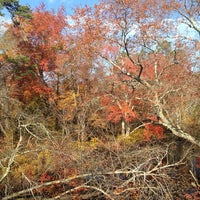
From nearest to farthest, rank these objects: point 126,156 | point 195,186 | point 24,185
Result: point 126,156
point 24,185
point 195,186

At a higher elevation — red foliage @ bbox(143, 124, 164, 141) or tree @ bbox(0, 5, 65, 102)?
tree @ bbox(0, 5, 65, 102)

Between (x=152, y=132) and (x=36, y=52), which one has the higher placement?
(x=36, y=52)

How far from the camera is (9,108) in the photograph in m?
17.1

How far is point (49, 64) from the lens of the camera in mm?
23672

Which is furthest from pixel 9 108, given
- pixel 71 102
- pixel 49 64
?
pixel 49 64

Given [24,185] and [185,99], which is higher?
[185,99]

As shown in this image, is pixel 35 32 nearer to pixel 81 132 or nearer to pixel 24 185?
pixel 81 132

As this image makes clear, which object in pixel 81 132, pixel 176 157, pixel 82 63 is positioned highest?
pixel 82 63

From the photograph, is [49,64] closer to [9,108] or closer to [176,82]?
[9,108]

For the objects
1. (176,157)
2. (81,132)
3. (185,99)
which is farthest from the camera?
(176,157)

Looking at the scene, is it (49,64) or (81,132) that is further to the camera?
(49,64)

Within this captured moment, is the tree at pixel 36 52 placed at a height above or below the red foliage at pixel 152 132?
above

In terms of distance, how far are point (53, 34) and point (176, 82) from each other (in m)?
11.3

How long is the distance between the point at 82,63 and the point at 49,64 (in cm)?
279
